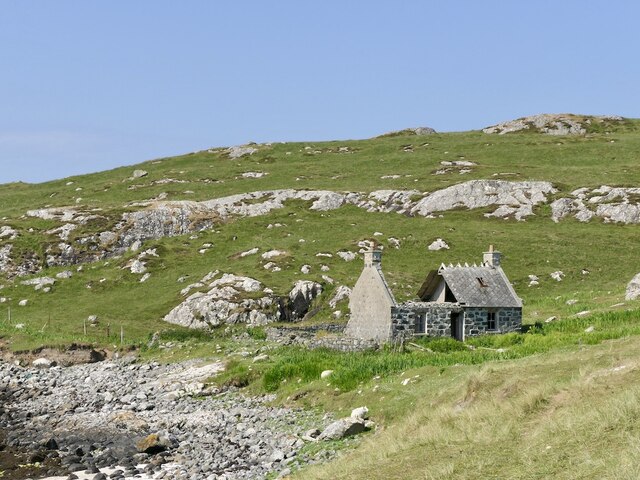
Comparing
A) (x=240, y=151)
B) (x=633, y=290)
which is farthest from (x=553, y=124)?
(x=633, y=290)

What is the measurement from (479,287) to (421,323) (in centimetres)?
586

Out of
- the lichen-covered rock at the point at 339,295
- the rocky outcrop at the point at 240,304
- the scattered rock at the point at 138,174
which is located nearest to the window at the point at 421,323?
the lichen-covered rock at the point at 339,295

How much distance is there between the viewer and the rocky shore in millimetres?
26938

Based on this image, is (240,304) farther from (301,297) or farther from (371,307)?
(371,307)

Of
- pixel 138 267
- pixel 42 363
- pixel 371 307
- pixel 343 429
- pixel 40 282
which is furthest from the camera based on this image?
pixel 138 267

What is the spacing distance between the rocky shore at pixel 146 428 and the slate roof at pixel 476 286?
1902cm

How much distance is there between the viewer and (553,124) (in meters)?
150

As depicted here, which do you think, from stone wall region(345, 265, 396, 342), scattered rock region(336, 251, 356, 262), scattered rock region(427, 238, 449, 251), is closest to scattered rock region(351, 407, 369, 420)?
stone wall region(345, 265, 396, 342)

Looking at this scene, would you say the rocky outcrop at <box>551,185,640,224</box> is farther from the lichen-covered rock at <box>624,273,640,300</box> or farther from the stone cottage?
the stone cottage

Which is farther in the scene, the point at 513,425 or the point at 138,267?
the point at 138,267

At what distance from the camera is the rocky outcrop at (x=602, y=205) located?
89.4 m

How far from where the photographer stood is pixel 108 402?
1571 inches

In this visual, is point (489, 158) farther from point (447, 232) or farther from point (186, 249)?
point (186, 249)

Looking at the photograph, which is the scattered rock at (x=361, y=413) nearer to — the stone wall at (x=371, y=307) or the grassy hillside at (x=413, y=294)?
the grassy hillside at (x=413, y=294)
